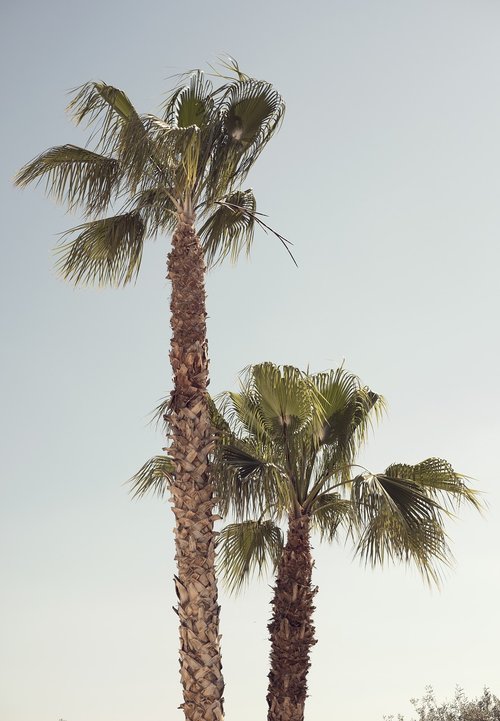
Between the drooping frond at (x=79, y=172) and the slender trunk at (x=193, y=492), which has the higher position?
the drooping frond at (x=79, y=172)

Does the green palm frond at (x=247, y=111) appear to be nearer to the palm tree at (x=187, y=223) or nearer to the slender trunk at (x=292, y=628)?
the palm tree at (x=187, y=223)

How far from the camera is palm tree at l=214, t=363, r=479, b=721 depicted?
11656 millimetres

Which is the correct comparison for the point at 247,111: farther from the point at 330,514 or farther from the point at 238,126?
the point at 330,514

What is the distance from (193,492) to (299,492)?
258 cm

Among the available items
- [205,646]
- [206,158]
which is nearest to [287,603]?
[205,646]

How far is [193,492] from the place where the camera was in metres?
10.4

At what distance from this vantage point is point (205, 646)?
394 inches

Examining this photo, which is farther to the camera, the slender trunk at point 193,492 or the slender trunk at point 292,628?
the slender trunk at point 292,628

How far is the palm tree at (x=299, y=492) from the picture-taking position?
11656mm

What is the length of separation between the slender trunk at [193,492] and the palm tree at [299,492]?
654 mm

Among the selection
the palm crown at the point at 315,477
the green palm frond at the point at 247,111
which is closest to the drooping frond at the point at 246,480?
the palm crown at the point at 315,477

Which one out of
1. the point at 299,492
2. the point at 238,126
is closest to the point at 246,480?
the point at 299,492

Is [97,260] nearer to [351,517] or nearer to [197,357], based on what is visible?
[197,357]

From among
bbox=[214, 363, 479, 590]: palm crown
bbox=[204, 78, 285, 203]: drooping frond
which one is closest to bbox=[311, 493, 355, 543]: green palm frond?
bbox=[214, 363, 479, 590]: palm crown
